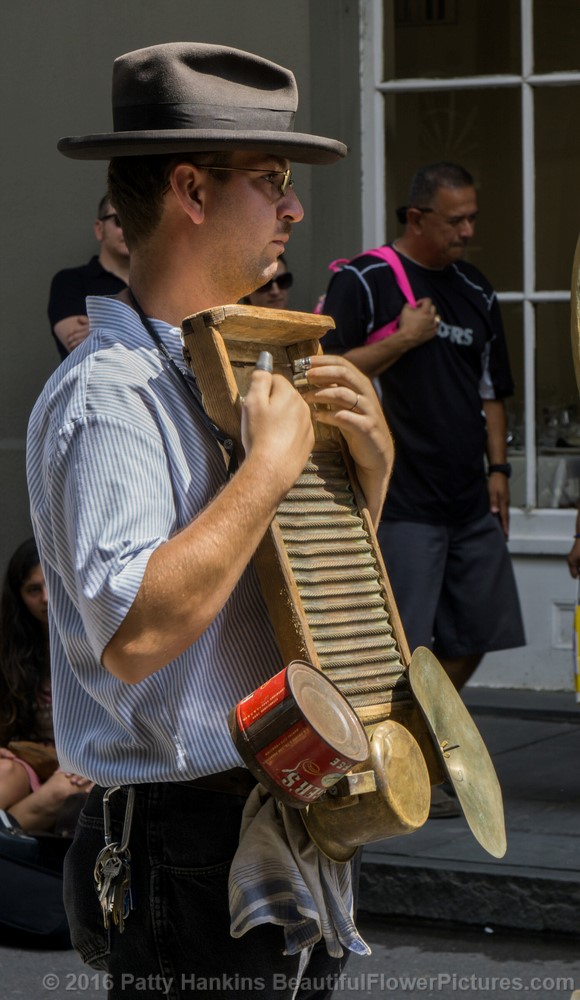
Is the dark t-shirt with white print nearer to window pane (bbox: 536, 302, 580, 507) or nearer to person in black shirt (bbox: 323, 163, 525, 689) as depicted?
person in black shirt (bbox: 323, 163, 525, 689)

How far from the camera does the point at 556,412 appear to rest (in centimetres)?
676

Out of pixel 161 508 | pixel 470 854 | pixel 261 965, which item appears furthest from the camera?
pixel 470 854

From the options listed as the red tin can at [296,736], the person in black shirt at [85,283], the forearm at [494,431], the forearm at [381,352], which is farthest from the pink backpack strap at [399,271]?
the red tin can at [296,736]

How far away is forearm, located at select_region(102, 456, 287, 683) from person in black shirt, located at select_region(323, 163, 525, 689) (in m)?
3.28

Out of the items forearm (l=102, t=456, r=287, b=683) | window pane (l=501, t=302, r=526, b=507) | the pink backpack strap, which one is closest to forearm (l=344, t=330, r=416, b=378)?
the pink backpack strap

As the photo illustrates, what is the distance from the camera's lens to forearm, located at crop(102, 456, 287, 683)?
174 centimetres

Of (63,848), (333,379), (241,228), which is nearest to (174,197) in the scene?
(241,228)

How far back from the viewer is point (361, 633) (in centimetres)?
203

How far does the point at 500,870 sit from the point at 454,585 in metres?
1.16

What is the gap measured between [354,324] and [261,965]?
3.39 metres

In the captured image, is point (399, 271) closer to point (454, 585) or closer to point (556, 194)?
point (454, 585)

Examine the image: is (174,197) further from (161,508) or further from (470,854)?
(470,854)

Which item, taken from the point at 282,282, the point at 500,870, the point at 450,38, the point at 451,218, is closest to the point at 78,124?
the point at 282,282

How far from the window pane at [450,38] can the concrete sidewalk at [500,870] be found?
10.6 feet
